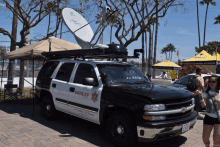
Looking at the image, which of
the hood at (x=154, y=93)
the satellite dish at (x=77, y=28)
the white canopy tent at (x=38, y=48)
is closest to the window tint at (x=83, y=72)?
the hood at (x=154, y=93)

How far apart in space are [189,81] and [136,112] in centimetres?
603

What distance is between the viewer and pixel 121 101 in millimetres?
4105

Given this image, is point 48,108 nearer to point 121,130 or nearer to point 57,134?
point 57,134

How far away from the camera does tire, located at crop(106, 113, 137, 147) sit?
3.95 meters

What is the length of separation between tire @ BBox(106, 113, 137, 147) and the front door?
0.46 meters

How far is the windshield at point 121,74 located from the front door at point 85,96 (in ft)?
0.75

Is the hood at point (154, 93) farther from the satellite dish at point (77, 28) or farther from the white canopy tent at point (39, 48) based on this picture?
the white canopy tent at point (39, 48)

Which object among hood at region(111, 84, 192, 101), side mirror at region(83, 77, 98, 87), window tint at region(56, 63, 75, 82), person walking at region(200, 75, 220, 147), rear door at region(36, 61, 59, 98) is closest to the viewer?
person walking at region(200, 75, 220, 147)

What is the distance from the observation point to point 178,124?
3.92 meters

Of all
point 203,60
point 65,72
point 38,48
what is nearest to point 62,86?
point 65,72

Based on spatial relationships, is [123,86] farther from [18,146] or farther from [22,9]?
[22,9]

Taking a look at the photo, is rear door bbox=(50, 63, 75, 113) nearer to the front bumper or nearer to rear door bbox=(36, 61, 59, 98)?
rear door bbox=(36, 61, 59, 98)

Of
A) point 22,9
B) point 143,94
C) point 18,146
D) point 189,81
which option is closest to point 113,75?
point 143,94

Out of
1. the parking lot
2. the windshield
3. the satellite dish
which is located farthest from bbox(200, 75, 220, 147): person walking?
the satellite dish
